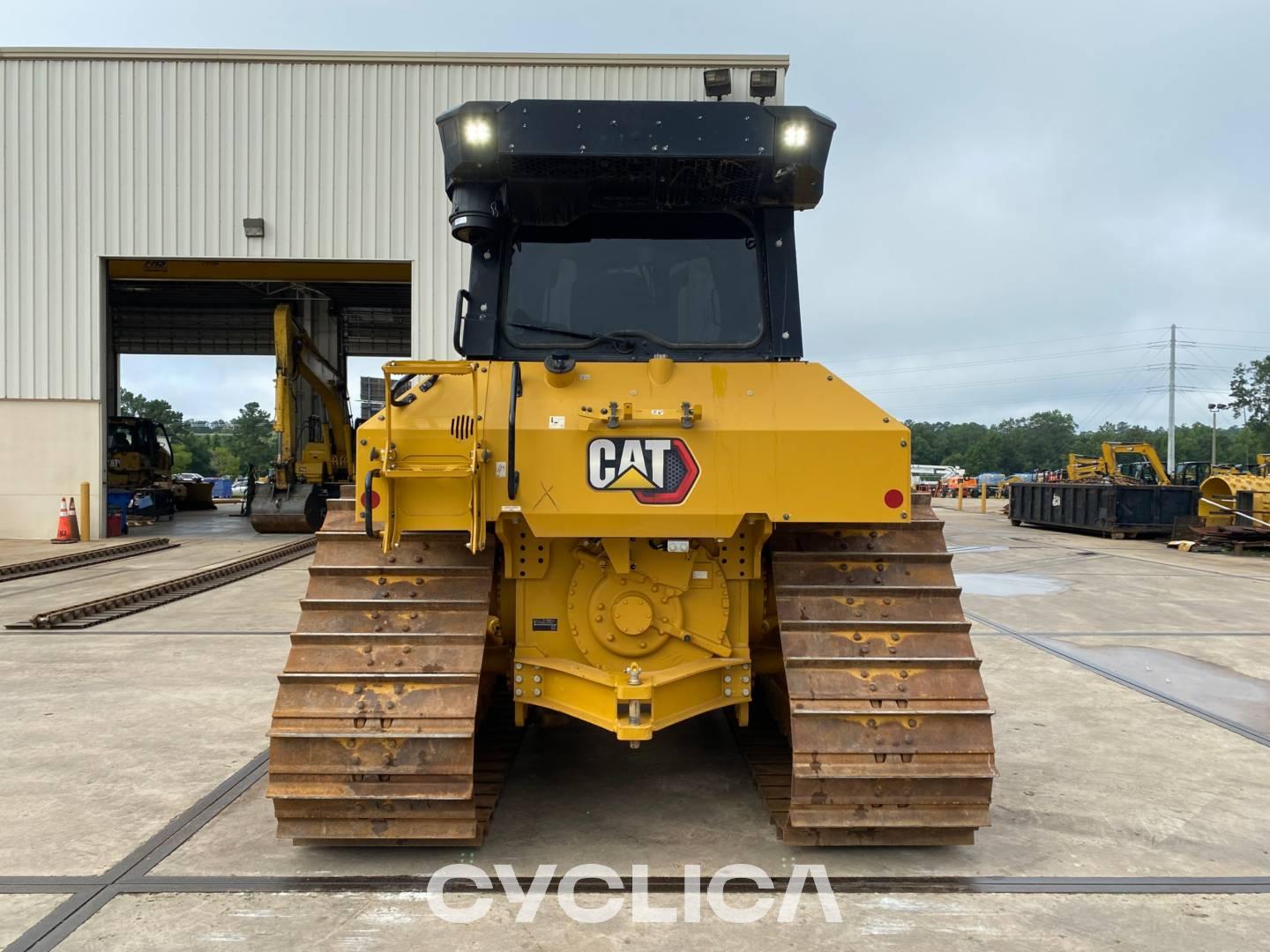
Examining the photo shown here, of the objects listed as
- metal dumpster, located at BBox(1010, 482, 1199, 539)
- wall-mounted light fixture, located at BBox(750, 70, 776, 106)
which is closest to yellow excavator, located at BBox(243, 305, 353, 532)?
wall-mounted light fixture, located at BBox(750, 70, 776, 106)

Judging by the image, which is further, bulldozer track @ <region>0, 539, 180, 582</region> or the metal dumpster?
the metal dumpster

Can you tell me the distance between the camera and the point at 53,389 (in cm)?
1541

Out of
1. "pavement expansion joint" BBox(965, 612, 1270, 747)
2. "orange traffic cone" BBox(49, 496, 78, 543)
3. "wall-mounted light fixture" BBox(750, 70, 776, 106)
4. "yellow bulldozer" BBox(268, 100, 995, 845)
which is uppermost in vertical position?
"wall-mounted light fixture" BBox(750, 70, 776, 106)

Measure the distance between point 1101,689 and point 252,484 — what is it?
1919 centimetres

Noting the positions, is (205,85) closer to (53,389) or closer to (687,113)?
(53,389)

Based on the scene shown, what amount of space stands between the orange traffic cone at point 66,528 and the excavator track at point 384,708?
48.7 ft

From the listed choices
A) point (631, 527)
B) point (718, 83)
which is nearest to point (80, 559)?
point (631, 527)

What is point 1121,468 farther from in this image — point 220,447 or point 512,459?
point 220,447

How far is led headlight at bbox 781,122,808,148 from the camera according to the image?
352 cm

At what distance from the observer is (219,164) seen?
15.1 meters

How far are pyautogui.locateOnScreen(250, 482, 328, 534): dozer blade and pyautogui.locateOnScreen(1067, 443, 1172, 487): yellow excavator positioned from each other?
20375mm

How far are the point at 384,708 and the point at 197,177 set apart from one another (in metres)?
15.3

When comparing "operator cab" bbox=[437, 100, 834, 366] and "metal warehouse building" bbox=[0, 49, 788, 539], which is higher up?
"metal warehouse building" bbox=[0, 49, 788, 539]

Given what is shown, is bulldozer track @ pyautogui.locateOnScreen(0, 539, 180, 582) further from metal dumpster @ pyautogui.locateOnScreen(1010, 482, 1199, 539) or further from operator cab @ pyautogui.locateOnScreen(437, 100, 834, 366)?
metal dumpster @ pyautogui.locateOnScreen(1010, 482, 1199, 539)
